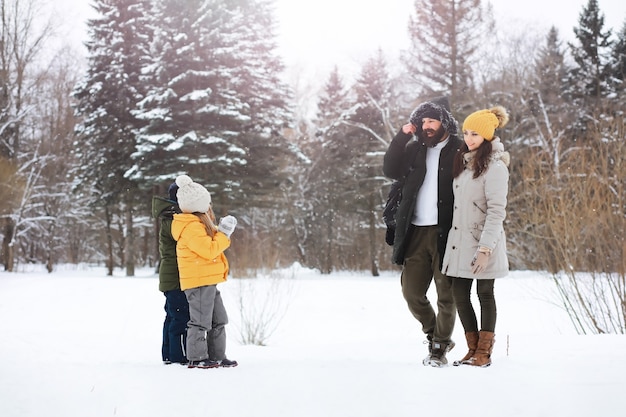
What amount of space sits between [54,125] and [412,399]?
29029 mm

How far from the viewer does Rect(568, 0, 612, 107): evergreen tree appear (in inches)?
990

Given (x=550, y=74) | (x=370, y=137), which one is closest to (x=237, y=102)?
(x=370, y=137)

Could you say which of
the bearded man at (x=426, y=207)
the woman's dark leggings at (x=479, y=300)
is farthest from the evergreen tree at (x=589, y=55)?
the woman's dark leggings at (x=479, y=300)

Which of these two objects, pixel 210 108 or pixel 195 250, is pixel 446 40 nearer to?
pixel 210 108

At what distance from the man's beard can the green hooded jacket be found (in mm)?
2039

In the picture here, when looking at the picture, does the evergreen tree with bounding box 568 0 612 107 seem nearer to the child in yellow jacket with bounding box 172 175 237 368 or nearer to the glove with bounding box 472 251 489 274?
the glove with bounding box 472 251 489 274

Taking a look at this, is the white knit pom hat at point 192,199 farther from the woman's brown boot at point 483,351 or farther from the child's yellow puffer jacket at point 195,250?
the woman's brown boot at point 483,351

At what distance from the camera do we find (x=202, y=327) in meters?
4.39

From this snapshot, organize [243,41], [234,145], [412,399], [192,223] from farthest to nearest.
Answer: [243,41] < [234,145] < [192,223] < [412,399]

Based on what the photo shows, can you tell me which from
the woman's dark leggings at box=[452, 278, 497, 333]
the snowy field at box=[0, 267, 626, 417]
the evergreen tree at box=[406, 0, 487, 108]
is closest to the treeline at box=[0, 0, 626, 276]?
the evergreen tree at box=[406, 0, 487, 108]

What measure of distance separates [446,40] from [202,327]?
19.6 meters

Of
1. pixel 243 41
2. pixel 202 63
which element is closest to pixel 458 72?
pixel 243 41

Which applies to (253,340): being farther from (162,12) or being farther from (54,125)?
(54,125)

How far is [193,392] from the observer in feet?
11.0
